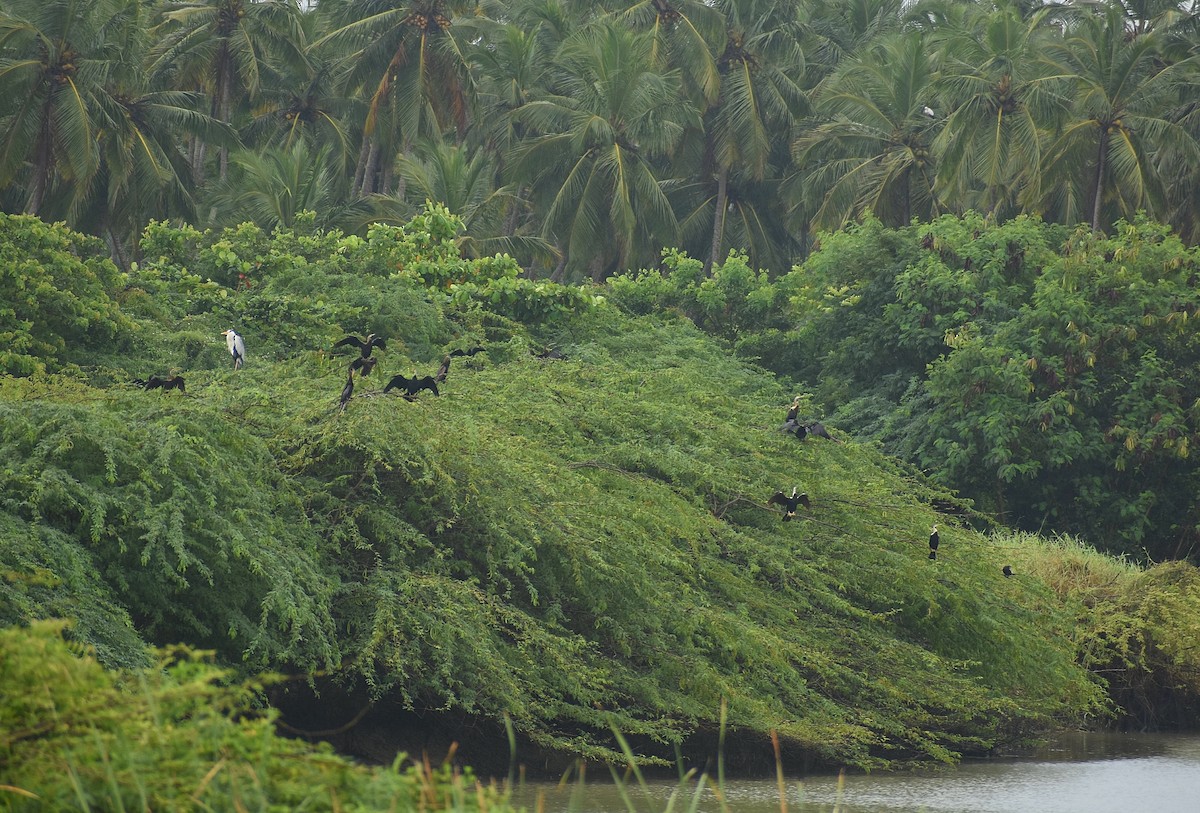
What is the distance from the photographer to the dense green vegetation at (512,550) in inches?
295

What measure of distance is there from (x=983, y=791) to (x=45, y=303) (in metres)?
8.39

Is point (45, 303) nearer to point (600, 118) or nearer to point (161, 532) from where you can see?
point (161, 532)

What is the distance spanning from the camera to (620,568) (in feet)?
30.5

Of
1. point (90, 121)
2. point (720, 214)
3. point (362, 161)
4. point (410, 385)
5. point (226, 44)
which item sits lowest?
point (410, 385)

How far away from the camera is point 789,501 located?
11359 millimetres

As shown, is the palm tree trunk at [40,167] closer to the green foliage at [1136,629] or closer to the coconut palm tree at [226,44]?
the coconut palm tree at [226,44]

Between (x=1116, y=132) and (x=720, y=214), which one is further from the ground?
(x=1116, y=132)

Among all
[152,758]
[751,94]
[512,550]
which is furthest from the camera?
[751,94]

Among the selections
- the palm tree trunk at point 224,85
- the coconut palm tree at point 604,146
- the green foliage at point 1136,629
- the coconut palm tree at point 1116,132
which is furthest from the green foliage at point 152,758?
the palm tree trunk at point 224,85

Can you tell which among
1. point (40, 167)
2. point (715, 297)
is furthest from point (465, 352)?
point (40, 167)

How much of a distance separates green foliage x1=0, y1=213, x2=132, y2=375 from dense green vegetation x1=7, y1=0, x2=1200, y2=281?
9417 millimetres

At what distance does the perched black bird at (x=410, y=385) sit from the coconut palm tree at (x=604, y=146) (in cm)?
1693

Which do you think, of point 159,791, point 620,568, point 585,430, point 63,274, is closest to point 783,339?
point 585,430

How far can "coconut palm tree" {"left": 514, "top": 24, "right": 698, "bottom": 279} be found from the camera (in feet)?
87.0
